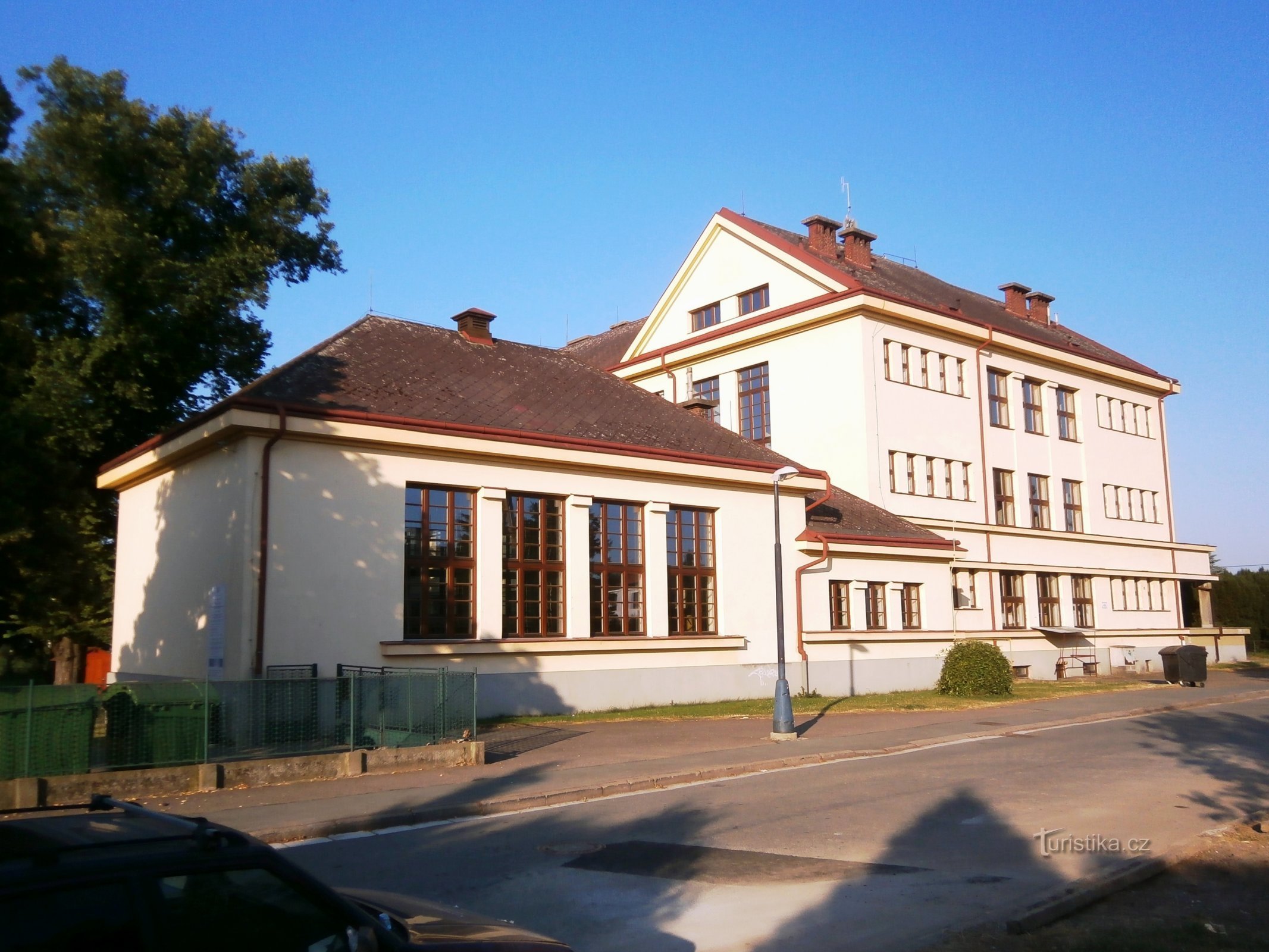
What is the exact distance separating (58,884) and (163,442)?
817 inches

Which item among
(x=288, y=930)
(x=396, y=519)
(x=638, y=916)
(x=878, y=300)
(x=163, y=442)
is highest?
(x=878, y=300)

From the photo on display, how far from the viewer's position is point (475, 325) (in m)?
27.8

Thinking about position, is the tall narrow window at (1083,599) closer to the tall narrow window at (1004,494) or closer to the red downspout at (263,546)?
the tall narrow window at (1004,494)

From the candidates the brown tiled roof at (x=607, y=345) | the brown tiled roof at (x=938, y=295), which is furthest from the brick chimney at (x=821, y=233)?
the brown tiled roof at (x=607, y=345)

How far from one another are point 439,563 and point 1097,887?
15.7m

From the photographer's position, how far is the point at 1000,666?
28.3 m

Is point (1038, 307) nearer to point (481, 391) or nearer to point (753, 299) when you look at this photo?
point (753, 299)

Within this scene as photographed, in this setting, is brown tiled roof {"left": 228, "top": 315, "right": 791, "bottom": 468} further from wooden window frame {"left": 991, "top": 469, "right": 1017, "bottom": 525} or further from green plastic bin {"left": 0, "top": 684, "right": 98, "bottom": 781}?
wooden window frame {"left": 991, "top": 469, "right": 1017, "bottom": 525}

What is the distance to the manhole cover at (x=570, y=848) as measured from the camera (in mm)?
9742

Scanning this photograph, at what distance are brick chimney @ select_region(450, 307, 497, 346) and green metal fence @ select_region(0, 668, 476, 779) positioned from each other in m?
13.1

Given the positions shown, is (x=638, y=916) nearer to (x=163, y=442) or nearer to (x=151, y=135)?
(x=163, y=442)

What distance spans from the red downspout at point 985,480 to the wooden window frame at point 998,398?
0.74 m

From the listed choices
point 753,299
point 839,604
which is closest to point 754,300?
point 753,299

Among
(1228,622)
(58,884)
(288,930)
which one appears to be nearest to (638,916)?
(288,930)
